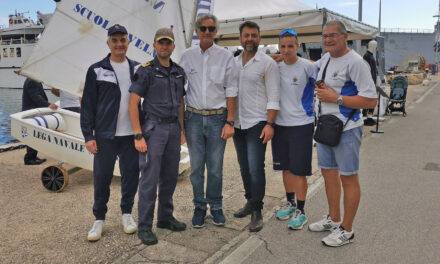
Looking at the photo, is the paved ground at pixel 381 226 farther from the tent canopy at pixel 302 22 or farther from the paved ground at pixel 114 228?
the tent canopy at pixel 302 22

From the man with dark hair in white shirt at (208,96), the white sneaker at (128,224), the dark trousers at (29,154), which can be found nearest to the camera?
the man with dark hair in white shirt at (208,96)

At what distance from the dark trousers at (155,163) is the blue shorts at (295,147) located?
104 cm

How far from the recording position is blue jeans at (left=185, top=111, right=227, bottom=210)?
355 cm

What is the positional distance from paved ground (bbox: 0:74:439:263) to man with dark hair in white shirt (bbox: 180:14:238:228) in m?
0.75

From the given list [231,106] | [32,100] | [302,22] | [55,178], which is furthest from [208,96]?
[302,22]

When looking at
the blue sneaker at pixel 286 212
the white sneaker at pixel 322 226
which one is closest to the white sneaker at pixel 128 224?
the blue sneaker at pixel 286 212

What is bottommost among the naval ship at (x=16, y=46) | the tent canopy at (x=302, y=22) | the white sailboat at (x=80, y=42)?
the white sailboat at (x=80, y=42)

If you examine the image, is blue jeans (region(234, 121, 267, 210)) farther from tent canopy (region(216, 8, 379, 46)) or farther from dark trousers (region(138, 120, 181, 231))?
tent canopy (region(216, 8, 379, 46))

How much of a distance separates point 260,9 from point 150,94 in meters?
6.83

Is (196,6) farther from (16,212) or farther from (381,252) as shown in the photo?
(381,252)

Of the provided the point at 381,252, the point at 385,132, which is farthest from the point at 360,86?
the point at 385,132

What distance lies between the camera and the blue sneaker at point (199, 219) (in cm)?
382

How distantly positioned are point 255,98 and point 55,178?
3.34 metres

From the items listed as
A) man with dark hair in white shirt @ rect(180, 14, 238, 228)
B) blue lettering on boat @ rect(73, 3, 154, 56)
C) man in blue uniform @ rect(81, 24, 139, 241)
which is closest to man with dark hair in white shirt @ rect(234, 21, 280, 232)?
man with dark hair in white shirt @ rect(180, 14, 238, 228)
